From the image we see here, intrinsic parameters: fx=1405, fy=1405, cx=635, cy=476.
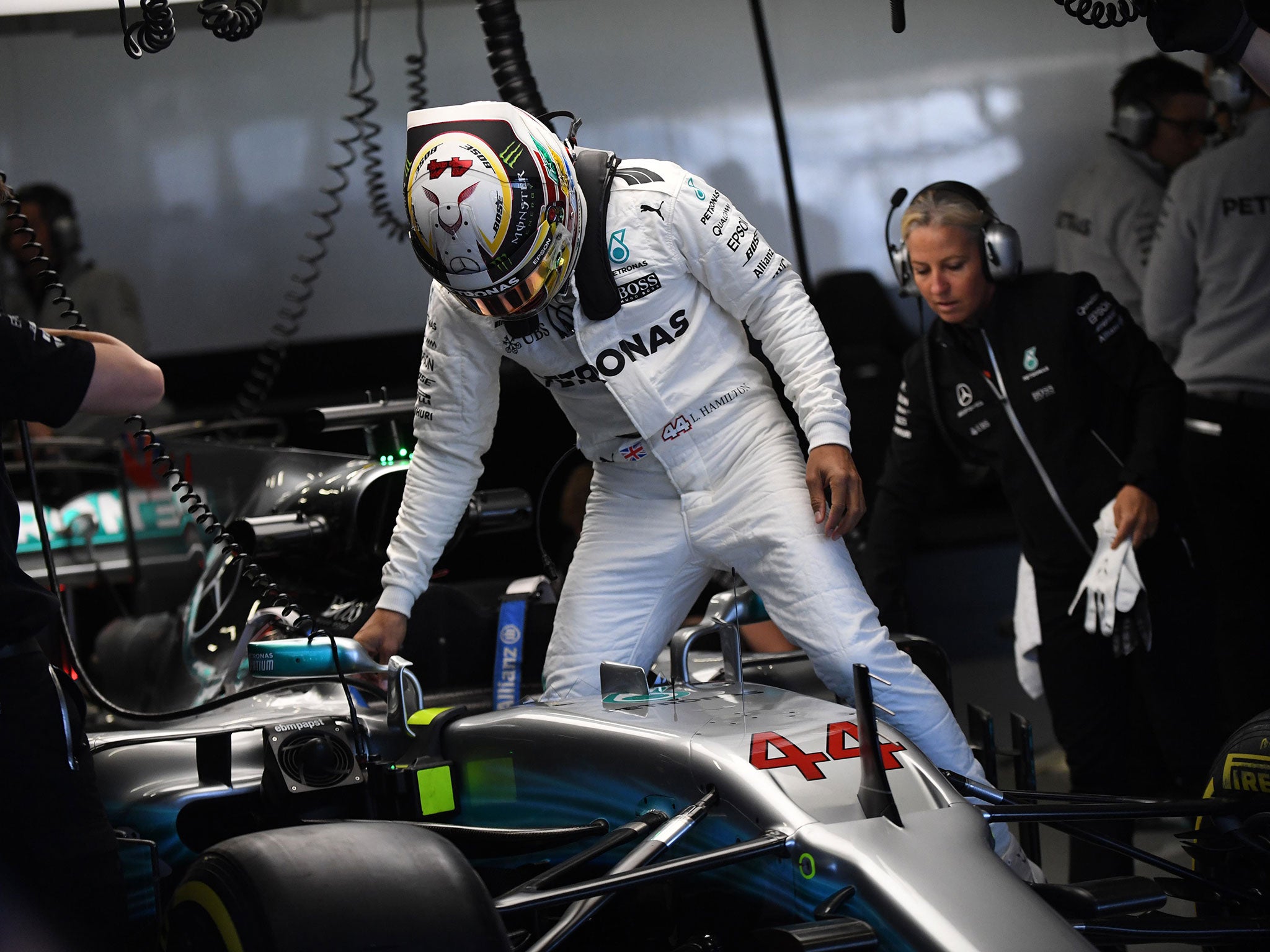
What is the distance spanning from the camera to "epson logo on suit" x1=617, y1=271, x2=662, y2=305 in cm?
260

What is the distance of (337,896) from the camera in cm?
162

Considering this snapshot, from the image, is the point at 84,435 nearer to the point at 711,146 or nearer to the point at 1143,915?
the point at 711,146

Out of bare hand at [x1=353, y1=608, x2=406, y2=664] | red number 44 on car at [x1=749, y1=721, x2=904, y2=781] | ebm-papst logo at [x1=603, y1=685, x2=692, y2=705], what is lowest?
red number 44 on car at [x1=749, y1=721, x2=904, y2=781]

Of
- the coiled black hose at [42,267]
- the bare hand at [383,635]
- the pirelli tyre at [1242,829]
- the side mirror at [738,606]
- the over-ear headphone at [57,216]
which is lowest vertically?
the pirelli tyre at [1242,829]

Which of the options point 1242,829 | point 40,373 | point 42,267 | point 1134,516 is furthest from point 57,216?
point 1242,829

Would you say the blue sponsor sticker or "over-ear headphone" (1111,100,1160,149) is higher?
"over-ear headphone" (1111,100,1160,149)

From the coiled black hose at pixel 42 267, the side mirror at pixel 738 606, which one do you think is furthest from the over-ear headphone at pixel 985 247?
the coiled black hose at pixel 42 267

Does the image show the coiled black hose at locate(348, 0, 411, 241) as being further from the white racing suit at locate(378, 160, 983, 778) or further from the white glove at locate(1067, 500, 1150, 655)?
the white glove at locate(1067, 500, 1150, 655)

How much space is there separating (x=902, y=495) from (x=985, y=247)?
0.64m

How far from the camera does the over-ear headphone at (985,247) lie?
308 centimetres

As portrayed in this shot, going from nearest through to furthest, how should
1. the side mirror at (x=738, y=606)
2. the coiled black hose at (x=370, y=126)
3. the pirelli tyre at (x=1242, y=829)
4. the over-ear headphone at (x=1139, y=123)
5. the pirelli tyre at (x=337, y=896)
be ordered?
the pirelli tyre at (x=337, y=896) < the pirelli tyre at (x=1242, y=829) < the side mirror at (x=738, y=606) < the coiled black hose at (x=370, y=126) < the over-ear headphone at (x=1139, y=123)

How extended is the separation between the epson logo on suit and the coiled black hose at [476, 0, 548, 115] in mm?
703

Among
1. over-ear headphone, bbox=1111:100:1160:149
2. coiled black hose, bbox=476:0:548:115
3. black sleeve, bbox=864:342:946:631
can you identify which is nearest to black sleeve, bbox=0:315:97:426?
coiled black hose, bbox=476:0:548:115

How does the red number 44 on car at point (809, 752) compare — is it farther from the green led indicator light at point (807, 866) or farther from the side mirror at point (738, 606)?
the side mirror at point (738, 606)
